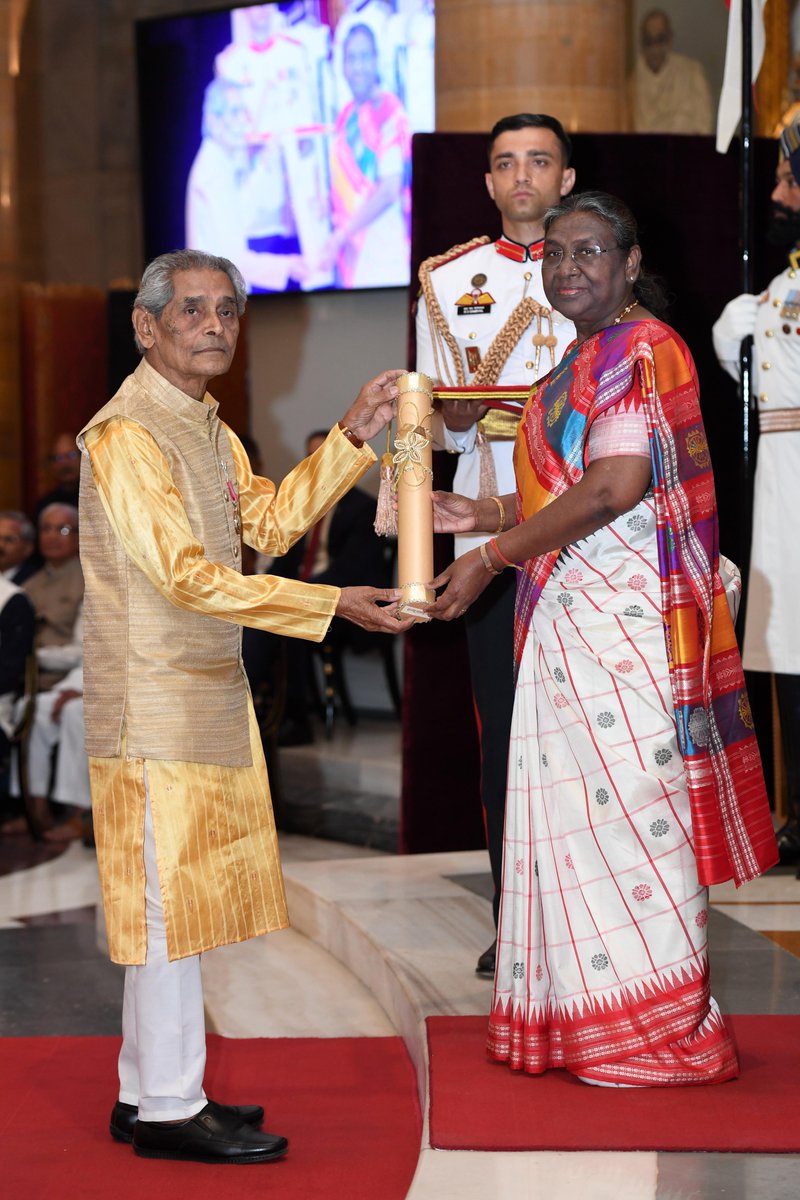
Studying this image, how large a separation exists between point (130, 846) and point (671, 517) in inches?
44.8

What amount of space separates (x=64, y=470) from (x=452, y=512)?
231 inches

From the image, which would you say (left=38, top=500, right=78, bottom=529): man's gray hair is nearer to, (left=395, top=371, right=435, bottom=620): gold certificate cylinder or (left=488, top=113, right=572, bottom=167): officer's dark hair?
(left=488, top=113, right=572, bottom=167): officer's dark hair

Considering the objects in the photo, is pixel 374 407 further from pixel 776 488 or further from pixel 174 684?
pixel 776 488

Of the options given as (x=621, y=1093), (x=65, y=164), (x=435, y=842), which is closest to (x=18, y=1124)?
(x=621, y=1093)

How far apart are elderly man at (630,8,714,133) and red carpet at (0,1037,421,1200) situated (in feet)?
21.7

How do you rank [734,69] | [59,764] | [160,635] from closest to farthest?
[160,635] < [734,69] < [59,764]

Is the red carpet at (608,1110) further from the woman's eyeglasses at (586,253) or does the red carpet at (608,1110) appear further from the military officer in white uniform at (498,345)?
the woman's eyeglasses at (586,253)

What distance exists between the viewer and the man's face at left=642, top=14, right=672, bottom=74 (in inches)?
360

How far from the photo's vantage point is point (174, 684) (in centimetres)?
296

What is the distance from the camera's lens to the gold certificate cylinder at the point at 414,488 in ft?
10.00

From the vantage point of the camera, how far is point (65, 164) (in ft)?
36.2

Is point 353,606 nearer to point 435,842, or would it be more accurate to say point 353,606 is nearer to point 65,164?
point 435,842

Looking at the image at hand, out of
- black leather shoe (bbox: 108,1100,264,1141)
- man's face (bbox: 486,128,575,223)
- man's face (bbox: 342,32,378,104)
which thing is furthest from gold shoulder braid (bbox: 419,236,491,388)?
man's face (bbox: 342,32,378,104)

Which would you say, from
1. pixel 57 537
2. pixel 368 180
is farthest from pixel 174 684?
pixel 368 180
